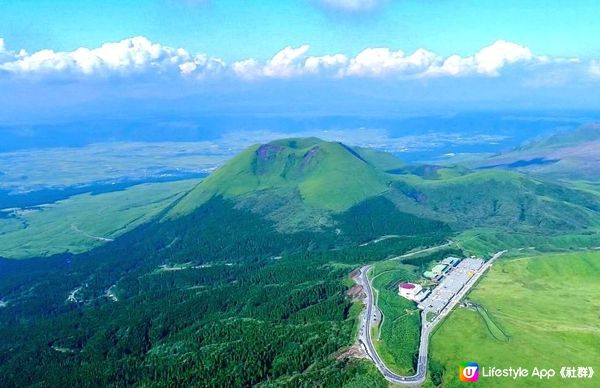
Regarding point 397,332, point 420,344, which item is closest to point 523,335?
point 420,344

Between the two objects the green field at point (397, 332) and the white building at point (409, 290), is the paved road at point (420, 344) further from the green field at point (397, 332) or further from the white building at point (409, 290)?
the white building at point (409, 290)

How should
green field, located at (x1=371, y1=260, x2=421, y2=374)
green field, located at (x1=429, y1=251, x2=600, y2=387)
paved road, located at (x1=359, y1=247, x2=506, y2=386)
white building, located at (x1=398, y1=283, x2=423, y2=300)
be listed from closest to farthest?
1. paved road, located at (x1=359, y1=247, x2=506, y2=386)
2. green field, located at (x1=429, y1=251, x2=600, y2=387)
3. green field, located at (x1=371, y1=260, x2=421, y2=374)
4. white building, located at (x1=398, y1=283, x2=423, y2=300)
